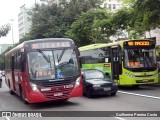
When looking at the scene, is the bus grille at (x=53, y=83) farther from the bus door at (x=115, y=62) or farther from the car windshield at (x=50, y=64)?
the bus door at (x=115, y=62)

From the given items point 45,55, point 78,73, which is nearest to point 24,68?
point 45,55

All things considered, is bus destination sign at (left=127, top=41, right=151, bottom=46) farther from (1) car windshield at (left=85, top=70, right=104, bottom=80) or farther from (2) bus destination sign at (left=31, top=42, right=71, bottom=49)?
(2) bus destination sign at (left=31, top=42, right=71, bottom=49)

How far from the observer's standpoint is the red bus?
13.2 m

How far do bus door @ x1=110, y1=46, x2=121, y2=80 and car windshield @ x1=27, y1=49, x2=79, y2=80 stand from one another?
6412mm

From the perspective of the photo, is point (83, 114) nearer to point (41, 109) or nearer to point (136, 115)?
point (136, 115)

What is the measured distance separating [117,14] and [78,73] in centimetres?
1402

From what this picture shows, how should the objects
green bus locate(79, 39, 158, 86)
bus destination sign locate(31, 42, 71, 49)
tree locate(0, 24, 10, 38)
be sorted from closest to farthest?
bus destination sign locate(31, 42, 71, 49)
green bus locate(79, 39, 158, 86)
tree locate(0, 24, 10, 38)

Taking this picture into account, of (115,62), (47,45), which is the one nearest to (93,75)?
(115,62)

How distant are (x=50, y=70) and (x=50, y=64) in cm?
26

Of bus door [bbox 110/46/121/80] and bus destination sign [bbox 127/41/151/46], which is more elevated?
bus destination sign [bbox 127/41/151/46]

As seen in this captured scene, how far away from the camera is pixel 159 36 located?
43.1m

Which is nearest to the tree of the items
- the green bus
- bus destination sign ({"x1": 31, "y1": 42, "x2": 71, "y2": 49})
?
the green bus

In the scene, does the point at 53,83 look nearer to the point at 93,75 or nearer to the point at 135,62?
the point at 93,75

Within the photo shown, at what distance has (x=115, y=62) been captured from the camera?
2028cm
